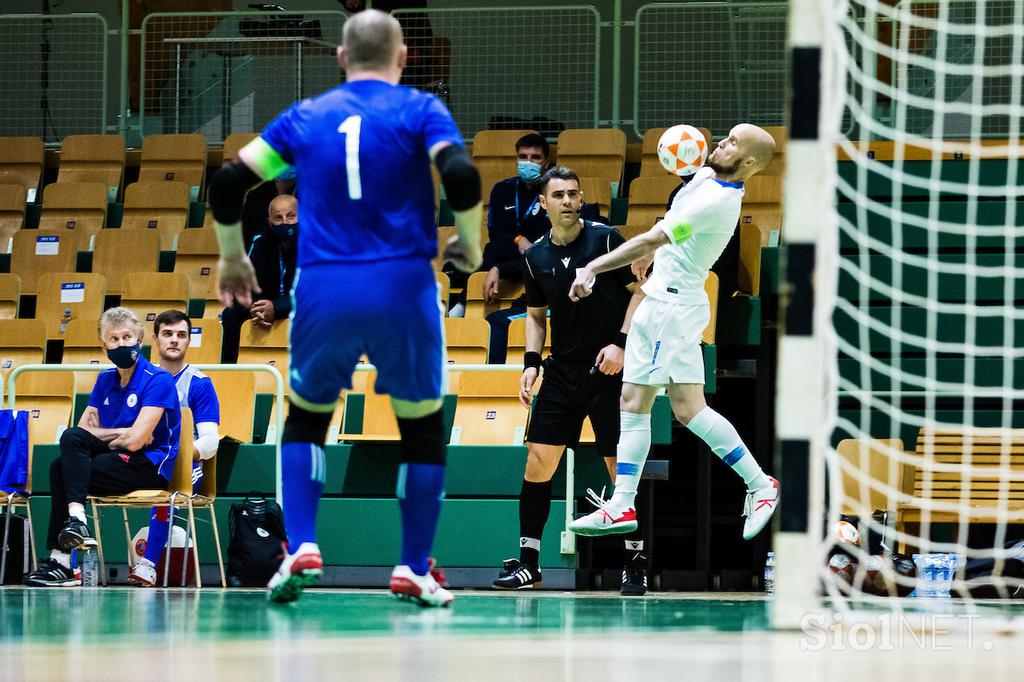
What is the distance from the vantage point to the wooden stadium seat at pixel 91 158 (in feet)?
41.9

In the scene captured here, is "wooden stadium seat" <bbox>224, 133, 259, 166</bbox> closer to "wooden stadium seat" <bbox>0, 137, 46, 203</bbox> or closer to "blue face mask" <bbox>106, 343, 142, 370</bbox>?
"wooden stadium seat" <bbox>0, 137, 46, 203</bbox>

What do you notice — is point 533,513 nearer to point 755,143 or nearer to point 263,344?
point 755,143

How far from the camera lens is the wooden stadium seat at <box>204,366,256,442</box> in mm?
9078

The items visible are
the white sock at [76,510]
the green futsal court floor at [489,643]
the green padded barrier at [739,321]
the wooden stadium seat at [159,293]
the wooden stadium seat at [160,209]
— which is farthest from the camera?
the wooden stadium seat at [160,209]

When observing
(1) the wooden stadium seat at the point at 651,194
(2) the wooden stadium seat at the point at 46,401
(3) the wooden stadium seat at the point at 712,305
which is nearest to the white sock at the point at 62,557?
(2) the wooden stadium seat at the point at 46,401

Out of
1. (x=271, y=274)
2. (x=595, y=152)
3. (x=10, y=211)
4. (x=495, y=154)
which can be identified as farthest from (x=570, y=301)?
(x=10, y=211)

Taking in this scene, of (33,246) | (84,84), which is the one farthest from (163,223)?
(84,84)

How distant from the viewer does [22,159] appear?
13031mm

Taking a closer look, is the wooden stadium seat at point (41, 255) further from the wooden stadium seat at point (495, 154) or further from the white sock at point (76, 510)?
the white sock at point (76, 510)

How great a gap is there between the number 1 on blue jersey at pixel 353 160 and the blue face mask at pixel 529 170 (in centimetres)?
579

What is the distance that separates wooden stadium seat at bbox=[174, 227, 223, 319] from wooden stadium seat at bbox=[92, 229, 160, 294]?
0.66 feet

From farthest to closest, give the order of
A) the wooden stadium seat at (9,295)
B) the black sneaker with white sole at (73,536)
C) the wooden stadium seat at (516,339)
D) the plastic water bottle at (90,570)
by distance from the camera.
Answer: the wooden stadium seat at (9,295)
the wooden stadium seat at (516,339)
the plastic water bottle at (90,570)
the black sneaker with white sole at (73,536)

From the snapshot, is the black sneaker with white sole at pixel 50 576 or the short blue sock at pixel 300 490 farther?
the black sneaker with white sole at pixel 50 576

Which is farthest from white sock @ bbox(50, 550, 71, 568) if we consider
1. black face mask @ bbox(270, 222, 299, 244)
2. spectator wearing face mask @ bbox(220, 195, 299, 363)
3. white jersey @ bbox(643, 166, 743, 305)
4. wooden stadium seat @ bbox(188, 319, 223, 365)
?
white jersey @ bbox(643, 166, 743, 305)
